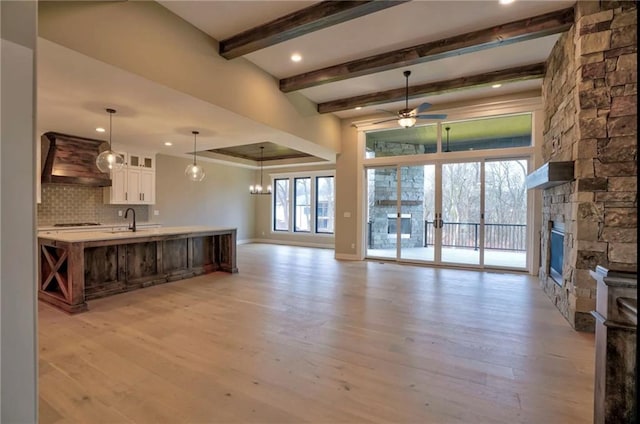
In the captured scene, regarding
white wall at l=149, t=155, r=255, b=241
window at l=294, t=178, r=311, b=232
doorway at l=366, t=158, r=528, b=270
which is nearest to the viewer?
doorway at l=366, t=158, r=528, b=270

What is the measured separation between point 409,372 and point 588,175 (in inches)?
111

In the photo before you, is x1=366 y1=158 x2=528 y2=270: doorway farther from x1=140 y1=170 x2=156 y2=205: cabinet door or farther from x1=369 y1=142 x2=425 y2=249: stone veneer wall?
x1=140 y1=170 x2=156 y2=205: cabinet door

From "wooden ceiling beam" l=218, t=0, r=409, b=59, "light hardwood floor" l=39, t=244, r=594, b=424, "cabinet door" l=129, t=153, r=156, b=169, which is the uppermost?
"wooden ceiling beam" l=218, t=0, r=409, b=59

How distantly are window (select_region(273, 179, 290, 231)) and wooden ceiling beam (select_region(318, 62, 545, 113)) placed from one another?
4777mm

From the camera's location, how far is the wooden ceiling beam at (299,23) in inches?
123

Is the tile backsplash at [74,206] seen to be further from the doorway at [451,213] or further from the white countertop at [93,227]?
the doorway at [451,213]

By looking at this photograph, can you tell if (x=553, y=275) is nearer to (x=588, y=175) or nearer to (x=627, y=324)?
(x=588, y=175)

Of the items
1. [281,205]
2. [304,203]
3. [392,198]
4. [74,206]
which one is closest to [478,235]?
[392,198]

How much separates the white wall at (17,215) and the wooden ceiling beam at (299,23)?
2.66 meters

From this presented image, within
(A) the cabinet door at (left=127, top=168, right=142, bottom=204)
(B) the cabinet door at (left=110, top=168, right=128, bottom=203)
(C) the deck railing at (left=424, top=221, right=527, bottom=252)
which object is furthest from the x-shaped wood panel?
(C) the deck railing at (left=424, top=221, right=527, bottom=252)

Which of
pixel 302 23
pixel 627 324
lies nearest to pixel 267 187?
pixel 302 23

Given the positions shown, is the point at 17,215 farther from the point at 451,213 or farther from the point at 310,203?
the point at 310,203

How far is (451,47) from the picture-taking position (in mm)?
4016

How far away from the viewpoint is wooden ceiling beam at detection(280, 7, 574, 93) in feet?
11.8
